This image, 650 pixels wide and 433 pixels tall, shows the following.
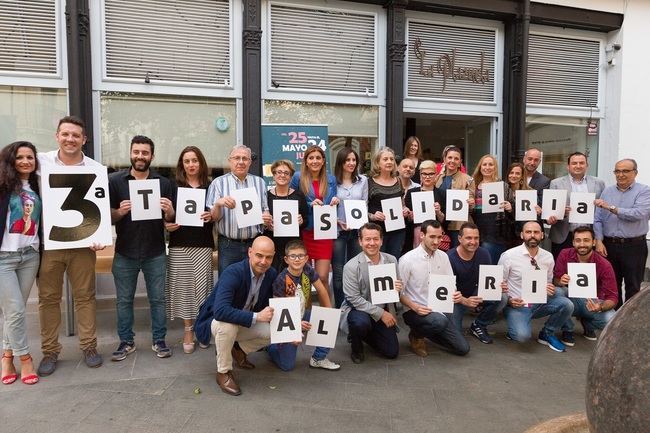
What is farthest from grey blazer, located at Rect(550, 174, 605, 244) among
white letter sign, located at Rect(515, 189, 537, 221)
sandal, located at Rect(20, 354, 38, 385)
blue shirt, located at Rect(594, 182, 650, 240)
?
sandal, located at Rect(20, 354, 38, 385)

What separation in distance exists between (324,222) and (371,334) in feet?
4.01

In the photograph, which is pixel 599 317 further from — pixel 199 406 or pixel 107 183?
pixel 107 183

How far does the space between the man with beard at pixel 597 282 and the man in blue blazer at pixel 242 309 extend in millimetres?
3227

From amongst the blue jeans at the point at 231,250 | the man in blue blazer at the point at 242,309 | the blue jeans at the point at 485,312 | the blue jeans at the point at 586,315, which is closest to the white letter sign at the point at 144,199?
the blue jeans at the point at 231,250

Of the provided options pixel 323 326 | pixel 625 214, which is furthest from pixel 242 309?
pixel 625 214

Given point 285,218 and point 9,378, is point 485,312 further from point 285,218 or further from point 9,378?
point 9,378

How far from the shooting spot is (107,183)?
13.9ft

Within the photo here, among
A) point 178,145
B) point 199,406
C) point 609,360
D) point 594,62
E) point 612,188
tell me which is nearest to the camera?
point 609,360

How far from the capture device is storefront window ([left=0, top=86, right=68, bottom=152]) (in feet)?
20.4

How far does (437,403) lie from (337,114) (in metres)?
4.91

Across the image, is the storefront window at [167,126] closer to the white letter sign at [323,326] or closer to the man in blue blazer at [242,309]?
the man in blue blazer at [242,309]

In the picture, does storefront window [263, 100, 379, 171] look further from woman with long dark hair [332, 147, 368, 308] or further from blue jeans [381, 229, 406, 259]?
blue jeans [381, 229, 406, 259]

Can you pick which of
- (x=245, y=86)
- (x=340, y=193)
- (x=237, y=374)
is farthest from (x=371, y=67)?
(x=237, y=374)

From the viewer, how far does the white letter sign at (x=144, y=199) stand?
14.1ft
